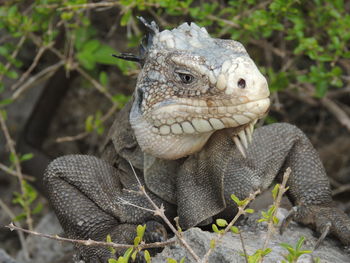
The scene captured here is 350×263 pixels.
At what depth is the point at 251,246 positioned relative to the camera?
4.11 meters

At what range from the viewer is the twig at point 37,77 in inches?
264

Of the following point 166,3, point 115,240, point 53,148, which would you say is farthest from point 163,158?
point 53,148

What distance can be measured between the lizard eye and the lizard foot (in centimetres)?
109

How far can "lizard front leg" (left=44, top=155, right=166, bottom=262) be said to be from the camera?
439 cm

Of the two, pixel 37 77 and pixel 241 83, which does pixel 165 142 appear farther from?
pixel 37 77

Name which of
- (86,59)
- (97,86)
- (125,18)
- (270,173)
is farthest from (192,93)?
(86,59)

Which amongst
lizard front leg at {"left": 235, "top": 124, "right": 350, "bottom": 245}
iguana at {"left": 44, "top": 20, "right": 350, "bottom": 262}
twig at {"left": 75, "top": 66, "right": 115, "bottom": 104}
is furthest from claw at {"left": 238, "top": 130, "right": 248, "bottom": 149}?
twig at {"left": 75, "top": 66, "right": 115, "bottom": 104}

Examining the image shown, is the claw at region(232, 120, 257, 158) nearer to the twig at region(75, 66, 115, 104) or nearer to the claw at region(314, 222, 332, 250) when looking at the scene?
the claw at region(314, 222, 332, 250)

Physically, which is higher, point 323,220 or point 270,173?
point 270,173

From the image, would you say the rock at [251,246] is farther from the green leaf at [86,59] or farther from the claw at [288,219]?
the green leaf at [86,59]

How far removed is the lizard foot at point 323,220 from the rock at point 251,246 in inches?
2.0

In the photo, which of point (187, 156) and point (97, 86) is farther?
point (97, 86)

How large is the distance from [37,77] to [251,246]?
354cm

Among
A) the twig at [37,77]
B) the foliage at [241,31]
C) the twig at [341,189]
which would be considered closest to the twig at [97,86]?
the foliage at [241,31]
